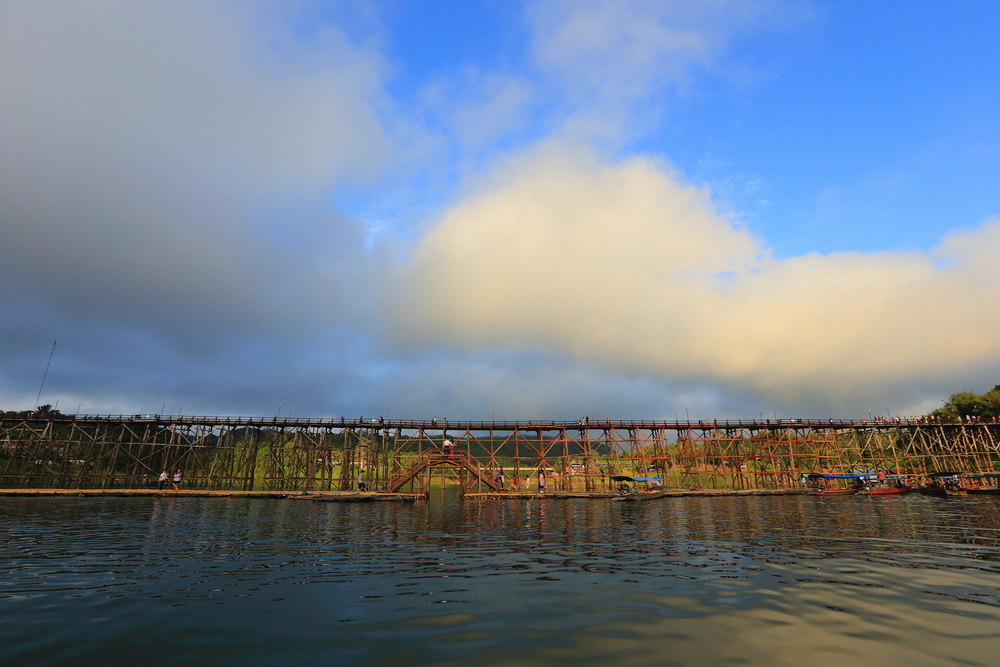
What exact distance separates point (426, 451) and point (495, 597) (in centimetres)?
4264

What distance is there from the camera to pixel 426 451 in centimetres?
5169

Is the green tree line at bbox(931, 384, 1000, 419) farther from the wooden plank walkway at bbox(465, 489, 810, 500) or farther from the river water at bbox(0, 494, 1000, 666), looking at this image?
the river water at bbox(0, 494, 1000, 666)

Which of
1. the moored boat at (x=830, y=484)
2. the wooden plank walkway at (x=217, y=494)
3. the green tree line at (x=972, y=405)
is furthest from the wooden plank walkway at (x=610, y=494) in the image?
the green tree line at (x=972, y=405)

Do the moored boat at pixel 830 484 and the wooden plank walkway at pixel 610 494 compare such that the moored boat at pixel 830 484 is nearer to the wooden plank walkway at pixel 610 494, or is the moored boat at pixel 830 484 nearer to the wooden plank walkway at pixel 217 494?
the wooden plank walkway at pixel 610 494

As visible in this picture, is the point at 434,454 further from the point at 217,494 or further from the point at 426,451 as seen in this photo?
the point at 217,494

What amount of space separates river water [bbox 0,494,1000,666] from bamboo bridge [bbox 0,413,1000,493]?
31190 mm

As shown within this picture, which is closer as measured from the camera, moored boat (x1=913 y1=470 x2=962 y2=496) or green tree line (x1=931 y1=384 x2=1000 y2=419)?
moored boat (x1=913 y1=470 x2=962 y2=496)

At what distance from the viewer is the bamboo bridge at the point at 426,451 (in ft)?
173

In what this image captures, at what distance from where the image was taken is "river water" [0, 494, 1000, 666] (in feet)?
23.9

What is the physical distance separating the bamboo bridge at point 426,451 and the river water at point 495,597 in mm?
31190

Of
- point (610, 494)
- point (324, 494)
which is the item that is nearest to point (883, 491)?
point (610, 494)

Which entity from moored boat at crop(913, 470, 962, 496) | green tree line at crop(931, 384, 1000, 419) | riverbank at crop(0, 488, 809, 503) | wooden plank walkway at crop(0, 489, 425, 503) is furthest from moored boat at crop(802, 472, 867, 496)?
wooden plank walkway at crop(0, 489, 425, 503)

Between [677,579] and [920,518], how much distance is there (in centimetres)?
2617

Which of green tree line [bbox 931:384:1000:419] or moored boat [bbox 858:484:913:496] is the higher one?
green tree line [bbox 931:384:1000:419]
